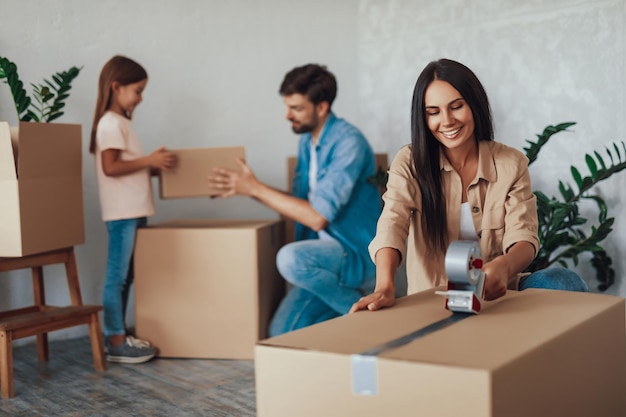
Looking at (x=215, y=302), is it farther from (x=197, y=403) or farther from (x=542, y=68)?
(x=542, y=68)

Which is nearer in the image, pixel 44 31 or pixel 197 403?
pixel 197 403

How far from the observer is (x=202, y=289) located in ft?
9.46

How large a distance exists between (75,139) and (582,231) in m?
1.91

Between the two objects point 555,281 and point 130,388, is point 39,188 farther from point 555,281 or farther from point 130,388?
point 555,281

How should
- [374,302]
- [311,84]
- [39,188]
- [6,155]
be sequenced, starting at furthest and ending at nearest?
[311,84] → [39,188] → [6,155] → [374,302]

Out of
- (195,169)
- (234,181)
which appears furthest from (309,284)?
(195,169)

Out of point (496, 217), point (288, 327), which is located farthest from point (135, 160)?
point (496, 217)

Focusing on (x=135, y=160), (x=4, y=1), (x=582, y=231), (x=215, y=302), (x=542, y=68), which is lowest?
(x=215, y=302)

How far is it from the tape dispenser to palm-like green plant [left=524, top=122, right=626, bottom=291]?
4.42 feet

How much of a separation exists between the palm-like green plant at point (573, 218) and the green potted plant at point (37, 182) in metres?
1.55

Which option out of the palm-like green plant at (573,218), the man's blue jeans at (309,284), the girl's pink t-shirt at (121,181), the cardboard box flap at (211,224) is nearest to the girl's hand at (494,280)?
the palm-like green plant at (573,218)

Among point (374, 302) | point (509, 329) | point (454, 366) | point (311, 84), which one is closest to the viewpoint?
point (454, 366)

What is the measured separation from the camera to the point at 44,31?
3160 mm

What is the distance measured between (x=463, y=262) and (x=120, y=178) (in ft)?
5.99
